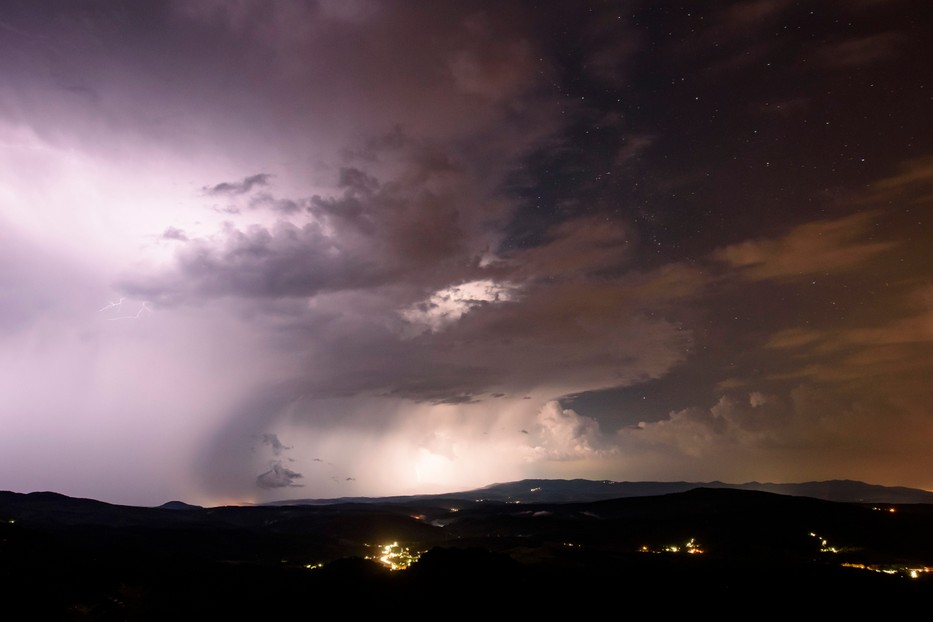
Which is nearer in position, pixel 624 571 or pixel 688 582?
pixel 688 582

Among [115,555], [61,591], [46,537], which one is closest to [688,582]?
[61,591]

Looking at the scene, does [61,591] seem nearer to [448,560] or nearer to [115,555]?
[115,555]

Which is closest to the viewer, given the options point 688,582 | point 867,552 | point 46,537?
point 688,582

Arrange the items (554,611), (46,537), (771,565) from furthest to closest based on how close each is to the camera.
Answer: (771,565) < (46,537) < (554,611)

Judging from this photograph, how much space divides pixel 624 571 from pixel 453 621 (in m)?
54.0

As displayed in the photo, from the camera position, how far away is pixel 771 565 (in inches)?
5536

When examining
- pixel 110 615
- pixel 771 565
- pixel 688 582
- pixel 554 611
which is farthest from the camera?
pixel 771 565

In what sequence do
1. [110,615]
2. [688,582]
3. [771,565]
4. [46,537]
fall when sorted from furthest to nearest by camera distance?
[771,565] < [46,537] < [688,582] < [110,615]

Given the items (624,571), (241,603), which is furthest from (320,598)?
(624,571)

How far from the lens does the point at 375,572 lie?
125 m

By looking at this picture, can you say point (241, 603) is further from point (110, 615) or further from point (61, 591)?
point (61, 591)

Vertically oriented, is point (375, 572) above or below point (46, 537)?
below

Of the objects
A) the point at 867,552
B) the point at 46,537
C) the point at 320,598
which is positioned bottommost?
the point at 867,552

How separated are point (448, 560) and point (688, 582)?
50600mm
